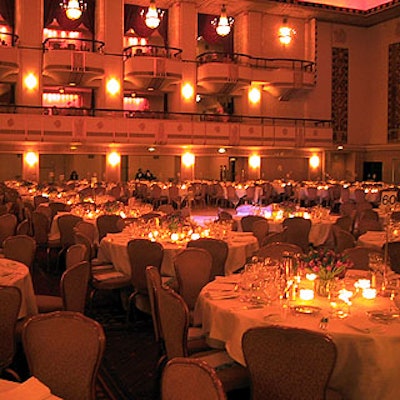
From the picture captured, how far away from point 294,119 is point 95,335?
84.3ft

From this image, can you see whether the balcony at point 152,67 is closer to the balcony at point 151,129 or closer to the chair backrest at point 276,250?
the balcony at point 151,129

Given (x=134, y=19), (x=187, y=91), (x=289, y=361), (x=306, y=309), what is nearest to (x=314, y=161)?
(x=187, y=91)

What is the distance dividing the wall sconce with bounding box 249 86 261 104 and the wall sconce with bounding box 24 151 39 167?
10.4 metres

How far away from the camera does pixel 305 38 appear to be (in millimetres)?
28688

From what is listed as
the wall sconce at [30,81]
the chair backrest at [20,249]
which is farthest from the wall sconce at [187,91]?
the chair backrest at [20,249]

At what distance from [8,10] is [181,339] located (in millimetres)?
23300

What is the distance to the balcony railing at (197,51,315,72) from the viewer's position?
2617 centimetres

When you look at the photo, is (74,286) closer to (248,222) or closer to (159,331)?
(159,331)

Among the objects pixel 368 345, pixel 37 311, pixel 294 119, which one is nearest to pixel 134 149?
pixel 294 119

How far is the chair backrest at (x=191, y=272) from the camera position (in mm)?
5270

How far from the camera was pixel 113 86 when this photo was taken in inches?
985

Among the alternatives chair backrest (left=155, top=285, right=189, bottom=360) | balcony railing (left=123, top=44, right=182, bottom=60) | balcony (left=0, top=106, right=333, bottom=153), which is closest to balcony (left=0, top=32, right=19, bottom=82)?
balcony (left=0, top=106, right=333, bottom=153)

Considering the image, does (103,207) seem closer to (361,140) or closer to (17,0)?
(17,0)

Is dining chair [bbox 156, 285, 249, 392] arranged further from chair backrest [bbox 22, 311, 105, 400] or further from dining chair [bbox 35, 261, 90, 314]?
dining chair [bbox 35, 261, 90, 314]
